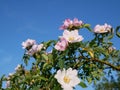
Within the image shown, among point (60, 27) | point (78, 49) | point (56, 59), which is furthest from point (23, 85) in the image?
point (60, 27)

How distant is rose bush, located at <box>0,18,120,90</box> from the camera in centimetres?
278

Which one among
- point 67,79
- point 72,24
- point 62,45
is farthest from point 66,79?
point 72,24

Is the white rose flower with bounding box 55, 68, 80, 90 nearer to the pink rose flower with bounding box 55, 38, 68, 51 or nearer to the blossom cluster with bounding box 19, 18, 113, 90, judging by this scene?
the blossom cluster with bounding box 19, 18, 113, 90

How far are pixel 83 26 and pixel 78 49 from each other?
0.66m

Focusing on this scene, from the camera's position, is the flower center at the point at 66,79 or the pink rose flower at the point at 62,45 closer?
the flower center at the point at 66,79

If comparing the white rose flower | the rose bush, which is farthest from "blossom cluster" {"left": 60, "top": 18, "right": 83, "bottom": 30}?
the white rose flower

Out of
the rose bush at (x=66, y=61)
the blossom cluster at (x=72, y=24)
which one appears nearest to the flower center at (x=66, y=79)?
the rose bush at (x=66, y=61)

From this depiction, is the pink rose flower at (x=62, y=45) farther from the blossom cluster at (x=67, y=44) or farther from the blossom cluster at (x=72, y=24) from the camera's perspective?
the blossom cluster at (x=72, y=24)

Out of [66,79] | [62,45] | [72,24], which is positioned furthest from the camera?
[72,24]

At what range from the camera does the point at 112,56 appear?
13.7ft

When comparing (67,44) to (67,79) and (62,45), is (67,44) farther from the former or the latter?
(67,79)

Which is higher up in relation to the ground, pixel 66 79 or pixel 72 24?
pixel 72 24

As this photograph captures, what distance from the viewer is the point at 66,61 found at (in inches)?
132

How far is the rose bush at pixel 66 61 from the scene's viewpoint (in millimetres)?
2777
